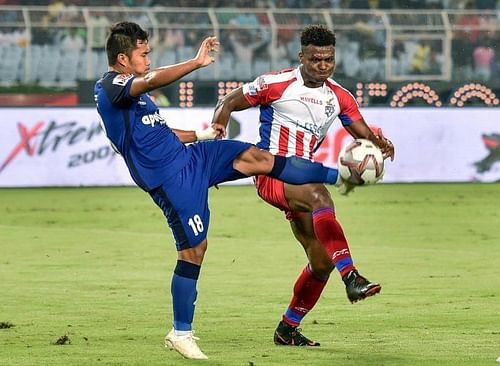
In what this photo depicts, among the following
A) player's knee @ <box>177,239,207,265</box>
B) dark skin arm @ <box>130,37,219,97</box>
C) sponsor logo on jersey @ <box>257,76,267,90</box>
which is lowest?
player's knee @ <box>177,239,207,265</box>

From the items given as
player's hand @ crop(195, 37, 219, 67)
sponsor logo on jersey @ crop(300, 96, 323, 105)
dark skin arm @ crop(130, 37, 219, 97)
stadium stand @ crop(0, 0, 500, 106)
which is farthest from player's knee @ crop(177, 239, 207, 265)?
stadium stand @ crop(0, 0, 500, 106)

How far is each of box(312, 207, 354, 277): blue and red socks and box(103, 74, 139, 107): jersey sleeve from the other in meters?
1.40

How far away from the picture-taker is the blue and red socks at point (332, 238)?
7.88 metres

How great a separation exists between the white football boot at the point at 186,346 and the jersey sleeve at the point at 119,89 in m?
1.36

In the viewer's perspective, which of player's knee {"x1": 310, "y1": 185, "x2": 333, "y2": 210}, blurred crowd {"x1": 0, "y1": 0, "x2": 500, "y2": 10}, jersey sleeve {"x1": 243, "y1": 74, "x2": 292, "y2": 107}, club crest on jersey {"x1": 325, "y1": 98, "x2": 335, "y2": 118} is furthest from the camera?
blurred crowd {"x1": 0, "y1": 0, "x2": 500, "y2": 10}

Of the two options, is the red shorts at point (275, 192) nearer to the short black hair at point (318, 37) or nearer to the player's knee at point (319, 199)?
the player's knee at point (319, 199)

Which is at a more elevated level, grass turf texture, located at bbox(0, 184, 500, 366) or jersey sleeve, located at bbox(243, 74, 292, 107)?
jersey sleeve, located at bbox(243, 74, 292, 107)

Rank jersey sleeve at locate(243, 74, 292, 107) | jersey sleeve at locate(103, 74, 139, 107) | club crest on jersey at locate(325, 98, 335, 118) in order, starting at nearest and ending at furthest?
jersey sleeve at locate(103, 74, 139, 107)
club crest on jersey at locate(325, 98, 335, 118)
jersey sleeve at locate(243, 74, 292, 107)

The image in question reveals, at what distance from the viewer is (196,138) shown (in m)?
8.21

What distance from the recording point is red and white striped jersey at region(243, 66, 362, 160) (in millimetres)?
8781

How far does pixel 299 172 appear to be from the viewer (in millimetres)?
8250

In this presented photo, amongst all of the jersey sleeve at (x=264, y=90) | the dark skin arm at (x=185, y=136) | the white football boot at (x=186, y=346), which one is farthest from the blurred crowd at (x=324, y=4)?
the white football boot at (x=186, y=346)

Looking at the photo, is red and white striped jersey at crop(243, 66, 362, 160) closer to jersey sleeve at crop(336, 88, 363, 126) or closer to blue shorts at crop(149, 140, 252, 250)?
jersey sleeve at crop(336, 88, 363, 126)

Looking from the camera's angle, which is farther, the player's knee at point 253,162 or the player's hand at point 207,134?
the player's hand at point 207,134
